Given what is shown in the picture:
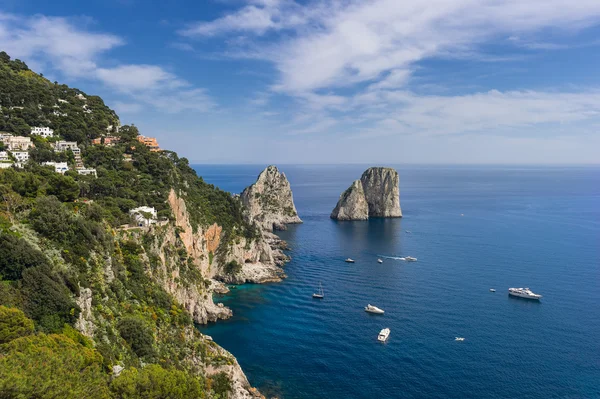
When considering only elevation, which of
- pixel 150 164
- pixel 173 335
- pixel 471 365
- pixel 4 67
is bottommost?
pixel 471 365

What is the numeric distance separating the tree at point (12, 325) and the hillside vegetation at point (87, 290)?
0.05 m

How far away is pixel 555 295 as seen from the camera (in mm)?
60375

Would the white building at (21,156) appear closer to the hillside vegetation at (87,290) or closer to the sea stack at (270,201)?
the hillside vegetation at (87,290)

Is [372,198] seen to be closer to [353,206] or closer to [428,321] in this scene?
[353,206]

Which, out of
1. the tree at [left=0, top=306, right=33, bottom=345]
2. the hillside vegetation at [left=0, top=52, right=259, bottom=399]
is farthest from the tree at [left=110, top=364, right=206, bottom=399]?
the tree at [left=0, top=306, right=33, bottom=345]

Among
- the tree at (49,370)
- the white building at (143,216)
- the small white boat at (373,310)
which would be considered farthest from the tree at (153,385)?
the small white boat at (373,310)

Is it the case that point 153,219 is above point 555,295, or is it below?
above

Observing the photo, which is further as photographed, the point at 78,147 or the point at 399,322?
the point at 78,147

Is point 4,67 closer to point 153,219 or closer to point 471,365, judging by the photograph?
point 153,219

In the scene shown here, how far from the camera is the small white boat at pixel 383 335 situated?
46.6m

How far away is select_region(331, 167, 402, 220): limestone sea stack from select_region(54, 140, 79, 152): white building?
89813 mm

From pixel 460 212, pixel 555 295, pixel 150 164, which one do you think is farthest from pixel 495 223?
pixel 150 164

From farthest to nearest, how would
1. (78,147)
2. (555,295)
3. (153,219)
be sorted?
1. (555,295)
2. (78,147)
3. (153,219)

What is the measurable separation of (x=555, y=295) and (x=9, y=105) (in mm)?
87338
